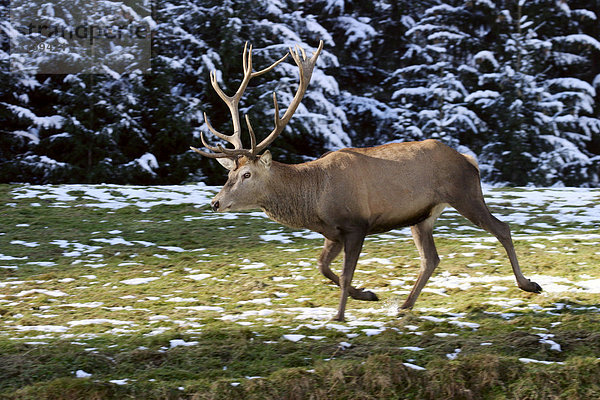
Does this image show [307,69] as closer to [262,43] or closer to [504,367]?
[504,367]

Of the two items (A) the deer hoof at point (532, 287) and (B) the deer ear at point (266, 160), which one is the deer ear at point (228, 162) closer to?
(B) the deer ear at point (266, 160)

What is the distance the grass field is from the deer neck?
72 centimetres

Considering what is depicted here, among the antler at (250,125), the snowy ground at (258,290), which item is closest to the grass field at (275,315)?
the snowy ground at (258,290)

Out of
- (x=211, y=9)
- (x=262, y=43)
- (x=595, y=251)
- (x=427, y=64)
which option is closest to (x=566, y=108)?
(x=427, y=64)

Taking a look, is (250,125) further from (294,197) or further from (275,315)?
(275,315)

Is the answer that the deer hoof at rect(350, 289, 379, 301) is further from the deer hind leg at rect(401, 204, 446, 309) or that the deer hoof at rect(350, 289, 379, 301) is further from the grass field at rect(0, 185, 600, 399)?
the deer hind leg at rect(401, 204, 446, 309)

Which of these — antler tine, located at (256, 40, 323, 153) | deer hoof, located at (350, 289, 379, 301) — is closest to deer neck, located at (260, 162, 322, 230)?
antler tine, located at (256, 40, 323, 153)

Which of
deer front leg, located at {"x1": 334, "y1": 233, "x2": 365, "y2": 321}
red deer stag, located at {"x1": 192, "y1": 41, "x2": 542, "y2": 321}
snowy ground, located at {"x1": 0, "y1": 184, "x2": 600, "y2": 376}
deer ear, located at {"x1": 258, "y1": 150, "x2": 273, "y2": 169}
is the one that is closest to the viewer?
snowy ground, located at {"x1": 0, "y1": 184, "x2": 600, "y2": 376}

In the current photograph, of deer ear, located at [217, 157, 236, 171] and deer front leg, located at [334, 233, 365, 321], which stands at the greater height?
deer ear, located at [217, 157, 236, 171]

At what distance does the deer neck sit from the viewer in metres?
6.21

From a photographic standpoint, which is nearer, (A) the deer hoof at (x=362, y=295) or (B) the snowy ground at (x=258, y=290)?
(B) the snowy ground at (x=258, y=290)

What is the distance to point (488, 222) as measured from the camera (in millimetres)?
6367

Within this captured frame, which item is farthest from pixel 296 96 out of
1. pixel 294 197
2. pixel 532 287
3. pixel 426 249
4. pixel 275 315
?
Result: pixel 532 287

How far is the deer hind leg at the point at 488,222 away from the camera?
635 cm
